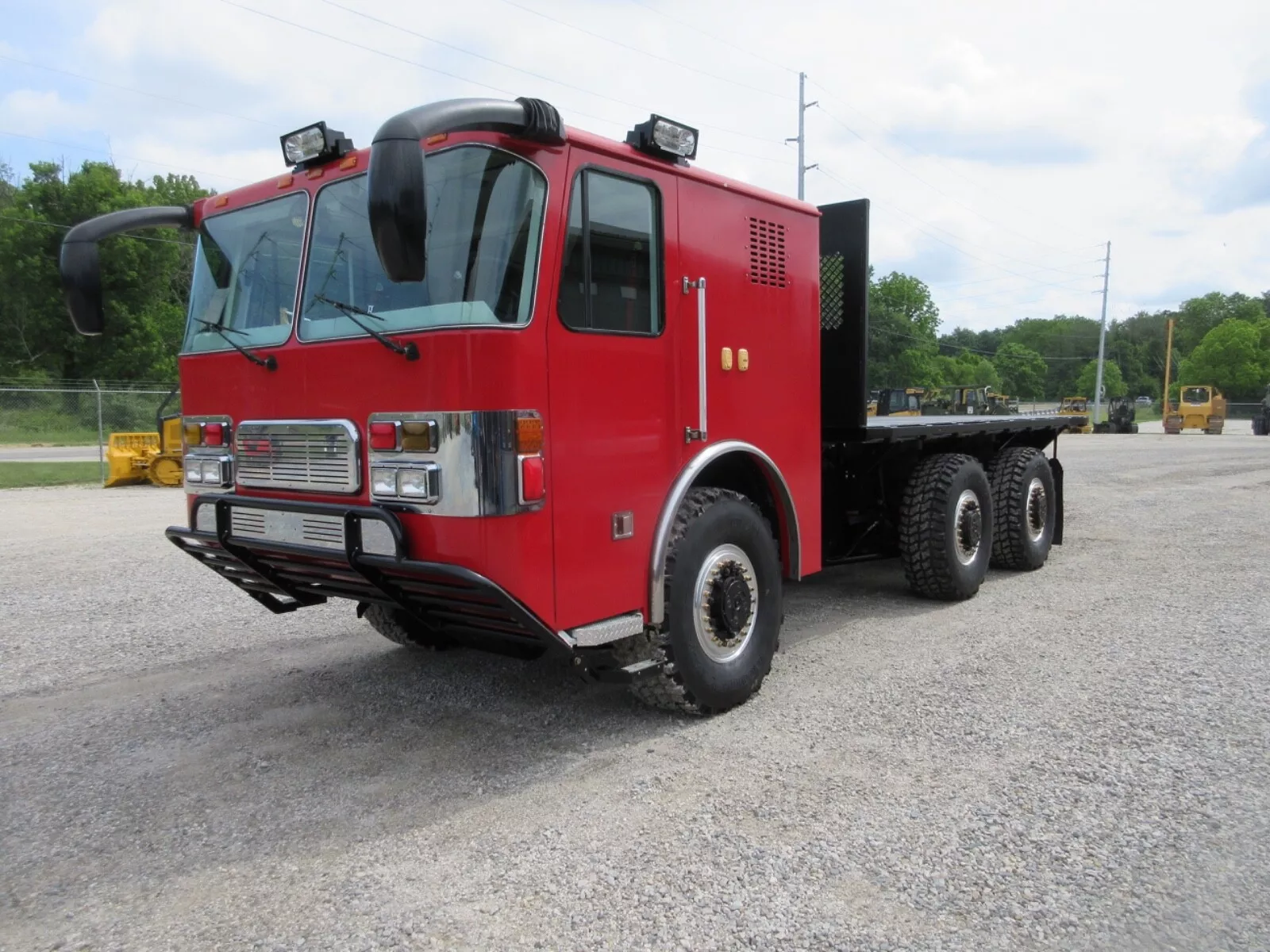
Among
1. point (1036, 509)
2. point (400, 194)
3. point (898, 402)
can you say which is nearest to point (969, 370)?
point (898, 402)

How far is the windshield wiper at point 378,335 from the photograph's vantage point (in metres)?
3.47

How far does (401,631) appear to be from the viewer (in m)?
5.56

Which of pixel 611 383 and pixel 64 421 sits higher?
pixel 611 383

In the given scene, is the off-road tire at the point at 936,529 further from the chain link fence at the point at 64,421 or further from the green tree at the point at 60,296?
the green tree at the point at 60,296

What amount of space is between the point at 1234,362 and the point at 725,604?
9886cm

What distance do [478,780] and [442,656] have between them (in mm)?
1959

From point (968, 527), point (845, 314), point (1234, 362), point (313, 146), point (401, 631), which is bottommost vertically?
point (401, 631)

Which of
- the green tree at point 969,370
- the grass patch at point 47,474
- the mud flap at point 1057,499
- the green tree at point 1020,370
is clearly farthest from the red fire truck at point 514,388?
the green tree at point 1020,370

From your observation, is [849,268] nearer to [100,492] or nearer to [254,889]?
[254,889]

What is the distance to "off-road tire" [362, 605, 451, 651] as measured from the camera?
5449 mm

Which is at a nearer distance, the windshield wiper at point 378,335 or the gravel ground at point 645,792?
the gravel ground at point 645,792

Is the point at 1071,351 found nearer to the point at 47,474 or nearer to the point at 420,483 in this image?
the point at 47,474

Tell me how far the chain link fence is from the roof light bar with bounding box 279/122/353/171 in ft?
67.4

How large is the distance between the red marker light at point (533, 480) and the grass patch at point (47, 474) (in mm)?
17668
